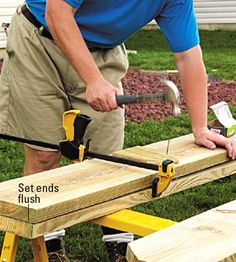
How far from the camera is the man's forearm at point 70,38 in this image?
11.4 ft

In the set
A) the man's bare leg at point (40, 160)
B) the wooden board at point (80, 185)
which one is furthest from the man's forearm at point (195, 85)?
the man's bare leg at point (40, 160)

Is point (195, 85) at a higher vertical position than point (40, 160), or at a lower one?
higher

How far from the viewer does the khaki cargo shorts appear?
156 inches

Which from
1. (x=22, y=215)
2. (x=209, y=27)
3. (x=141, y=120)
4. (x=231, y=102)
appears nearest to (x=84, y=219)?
(x=22, y=215)

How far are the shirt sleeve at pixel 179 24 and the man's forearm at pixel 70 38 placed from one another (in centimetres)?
57

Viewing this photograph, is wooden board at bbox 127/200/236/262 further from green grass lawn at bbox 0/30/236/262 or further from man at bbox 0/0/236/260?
green grass lawn at bbox 0/30/236/262

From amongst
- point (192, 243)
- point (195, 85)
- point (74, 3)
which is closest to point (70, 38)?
point (74, 3)

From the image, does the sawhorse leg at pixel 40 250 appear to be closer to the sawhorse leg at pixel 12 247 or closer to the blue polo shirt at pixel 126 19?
the sawhorse leg at pixel 12 247

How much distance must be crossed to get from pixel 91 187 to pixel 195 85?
1.01 meters

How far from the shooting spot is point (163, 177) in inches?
131

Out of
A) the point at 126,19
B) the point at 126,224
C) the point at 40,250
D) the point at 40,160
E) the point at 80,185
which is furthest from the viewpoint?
the point at 40,160

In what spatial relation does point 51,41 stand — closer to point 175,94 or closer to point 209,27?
point 175,94

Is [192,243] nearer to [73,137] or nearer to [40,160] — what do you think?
[73,137]

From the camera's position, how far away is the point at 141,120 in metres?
8.35
